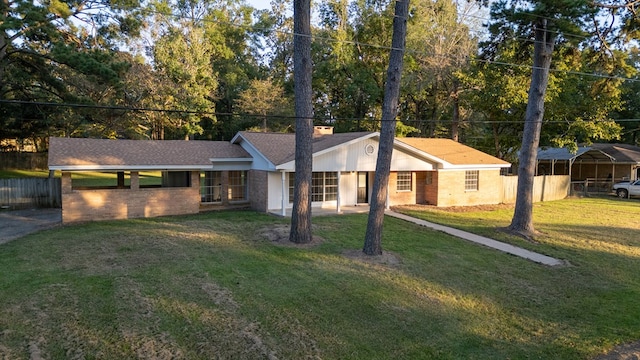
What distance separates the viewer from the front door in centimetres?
2100

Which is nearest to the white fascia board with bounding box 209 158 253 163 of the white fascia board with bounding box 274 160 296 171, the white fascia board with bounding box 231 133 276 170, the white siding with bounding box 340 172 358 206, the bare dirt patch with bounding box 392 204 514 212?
the white fascia board with bounding box 231 133 276 170

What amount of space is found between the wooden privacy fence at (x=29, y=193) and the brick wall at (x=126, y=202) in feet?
16.6

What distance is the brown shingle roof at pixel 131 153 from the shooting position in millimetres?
15398

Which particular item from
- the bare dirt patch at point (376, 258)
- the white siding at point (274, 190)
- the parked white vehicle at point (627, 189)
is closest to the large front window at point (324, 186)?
the white siding at point (274, 190)

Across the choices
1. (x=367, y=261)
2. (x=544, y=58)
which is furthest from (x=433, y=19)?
(x=367, y=261)

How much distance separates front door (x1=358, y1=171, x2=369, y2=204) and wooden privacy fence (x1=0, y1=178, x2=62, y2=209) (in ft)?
48.9

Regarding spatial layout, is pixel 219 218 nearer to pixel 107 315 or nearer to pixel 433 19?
pixel 107 315

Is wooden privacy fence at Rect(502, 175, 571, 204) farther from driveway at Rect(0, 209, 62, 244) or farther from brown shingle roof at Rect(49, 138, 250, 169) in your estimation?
driveway at Rect(0, 209, 62, 244)

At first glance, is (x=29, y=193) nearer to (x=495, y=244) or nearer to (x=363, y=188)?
(x=363, y=188)

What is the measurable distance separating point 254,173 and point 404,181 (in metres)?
→ 7.94

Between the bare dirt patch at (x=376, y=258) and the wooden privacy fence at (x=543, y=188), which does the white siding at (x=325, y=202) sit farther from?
the wooden privacy fence at (x=543, y=188)

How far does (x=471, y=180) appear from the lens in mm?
22375

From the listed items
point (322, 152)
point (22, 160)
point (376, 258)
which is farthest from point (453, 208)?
point (22, 160)

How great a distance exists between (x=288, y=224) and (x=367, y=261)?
506 cm
